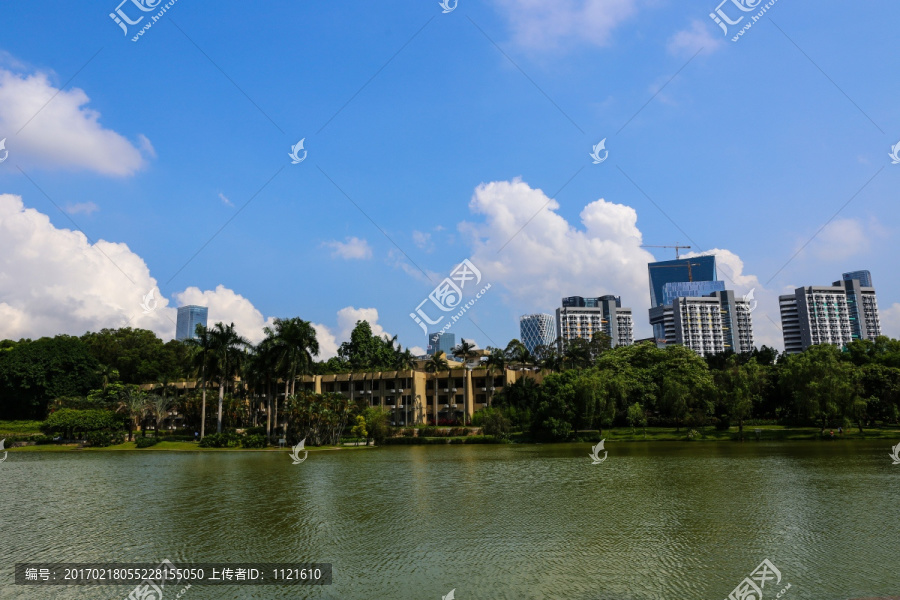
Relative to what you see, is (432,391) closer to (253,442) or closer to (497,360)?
(497,360)

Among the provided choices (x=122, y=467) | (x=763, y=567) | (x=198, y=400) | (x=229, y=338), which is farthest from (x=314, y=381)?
(x=763, y=567)

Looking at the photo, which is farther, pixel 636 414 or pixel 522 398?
pixel 522 398

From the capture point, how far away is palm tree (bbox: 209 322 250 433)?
2928 inches

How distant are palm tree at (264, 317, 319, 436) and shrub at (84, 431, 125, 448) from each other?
70.7 ft

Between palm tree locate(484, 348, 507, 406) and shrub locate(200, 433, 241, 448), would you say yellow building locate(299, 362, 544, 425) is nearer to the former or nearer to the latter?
palm tree locate(484, 348, 507, 406)

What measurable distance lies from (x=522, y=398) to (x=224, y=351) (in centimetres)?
3980

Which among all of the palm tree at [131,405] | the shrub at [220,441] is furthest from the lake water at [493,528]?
the palm tree at [131,405]

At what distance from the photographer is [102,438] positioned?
70.9 meters

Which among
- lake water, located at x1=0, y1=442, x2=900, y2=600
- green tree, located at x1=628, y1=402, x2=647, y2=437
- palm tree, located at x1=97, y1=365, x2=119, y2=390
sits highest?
palm tree, located at x1=97, y1=365, x2=119, y2=390

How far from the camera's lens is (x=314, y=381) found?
105438mm

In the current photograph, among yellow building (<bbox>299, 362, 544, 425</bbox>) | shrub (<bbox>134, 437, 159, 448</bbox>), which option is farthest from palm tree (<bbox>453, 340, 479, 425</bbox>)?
shrub (<bbox>134, 437, 159, 448</bbox>)

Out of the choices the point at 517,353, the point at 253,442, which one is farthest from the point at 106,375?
the point at 517,353

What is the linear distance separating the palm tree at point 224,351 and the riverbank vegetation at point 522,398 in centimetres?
14

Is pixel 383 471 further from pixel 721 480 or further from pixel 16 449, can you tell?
pixel 16 449
